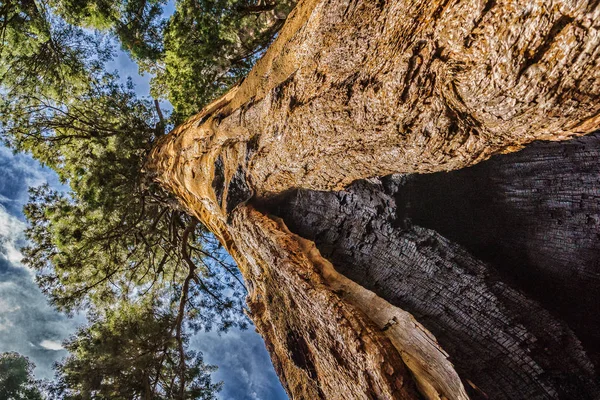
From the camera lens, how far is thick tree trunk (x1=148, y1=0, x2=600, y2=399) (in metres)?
1.17

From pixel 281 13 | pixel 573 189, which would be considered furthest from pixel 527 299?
pixel 281 13

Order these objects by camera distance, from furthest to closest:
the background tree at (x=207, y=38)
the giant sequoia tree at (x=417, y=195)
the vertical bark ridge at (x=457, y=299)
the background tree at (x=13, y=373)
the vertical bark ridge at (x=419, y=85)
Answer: the background tree at (x=13, y=373) < the background tree at (x=207, y=38) < the vertical bark ridge at (x=457, y=299) < the giant sequoia tree at (x=417, y=195) < the vertical bark ridge at (x=419, y=85)

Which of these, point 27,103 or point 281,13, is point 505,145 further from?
point 27,103

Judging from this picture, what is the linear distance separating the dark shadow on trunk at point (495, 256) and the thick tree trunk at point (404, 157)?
0.03 ft

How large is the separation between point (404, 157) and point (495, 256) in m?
1.09

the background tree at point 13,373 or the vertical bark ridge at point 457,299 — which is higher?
the background tree at point 13,373

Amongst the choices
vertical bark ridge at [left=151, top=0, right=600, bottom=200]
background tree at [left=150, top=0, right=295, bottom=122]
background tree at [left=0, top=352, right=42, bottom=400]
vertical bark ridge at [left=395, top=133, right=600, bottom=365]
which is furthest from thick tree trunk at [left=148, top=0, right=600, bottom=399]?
background tree at [left=0, top=352, right=42, bottom=400]

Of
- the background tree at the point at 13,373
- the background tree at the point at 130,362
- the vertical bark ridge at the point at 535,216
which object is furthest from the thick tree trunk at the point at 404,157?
the background tree at the point at 13,373

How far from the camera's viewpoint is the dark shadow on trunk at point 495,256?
1567 millimetres

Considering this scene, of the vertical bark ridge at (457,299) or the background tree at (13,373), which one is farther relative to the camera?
the background tree at (13,373)

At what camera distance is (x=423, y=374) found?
1599 millimetres

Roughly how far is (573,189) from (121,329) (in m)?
7.21

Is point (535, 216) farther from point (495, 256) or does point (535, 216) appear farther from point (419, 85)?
point (419, 85)

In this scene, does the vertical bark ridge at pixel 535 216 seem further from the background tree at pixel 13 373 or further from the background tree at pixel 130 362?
the background tree at pixel 13 373
